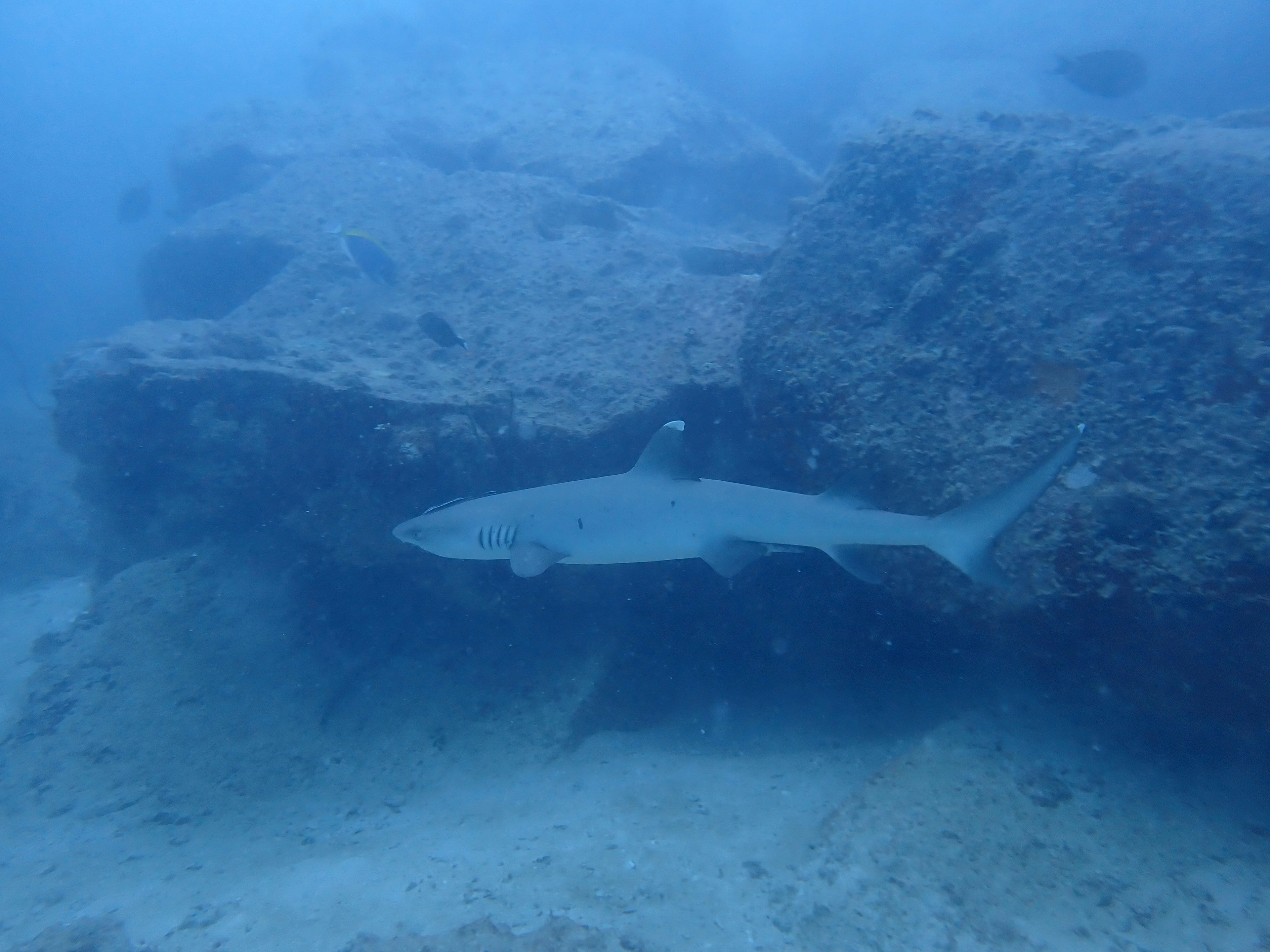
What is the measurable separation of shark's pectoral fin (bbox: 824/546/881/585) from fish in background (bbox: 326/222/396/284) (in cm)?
762

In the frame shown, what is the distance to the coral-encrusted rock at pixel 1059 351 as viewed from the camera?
11.2ft

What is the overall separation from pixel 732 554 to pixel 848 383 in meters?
2.13

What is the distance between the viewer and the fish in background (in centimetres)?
815

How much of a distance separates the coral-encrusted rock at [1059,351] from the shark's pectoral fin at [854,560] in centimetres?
118

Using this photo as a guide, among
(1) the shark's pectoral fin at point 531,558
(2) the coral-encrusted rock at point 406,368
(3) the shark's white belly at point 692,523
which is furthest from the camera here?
(2) the coral-encrusted rock at point 406,368

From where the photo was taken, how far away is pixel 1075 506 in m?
3.67

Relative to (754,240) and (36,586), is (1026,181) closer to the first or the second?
(754,240)

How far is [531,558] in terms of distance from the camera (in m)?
3.56

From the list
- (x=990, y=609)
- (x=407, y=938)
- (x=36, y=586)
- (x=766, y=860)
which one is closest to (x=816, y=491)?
(x=990, y=609)

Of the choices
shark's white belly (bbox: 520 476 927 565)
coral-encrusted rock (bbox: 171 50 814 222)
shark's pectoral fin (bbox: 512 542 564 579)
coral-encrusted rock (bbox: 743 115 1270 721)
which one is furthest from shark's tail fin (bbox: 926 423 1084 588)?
coral-encrusted rock (bbox: 171 50 814 222)

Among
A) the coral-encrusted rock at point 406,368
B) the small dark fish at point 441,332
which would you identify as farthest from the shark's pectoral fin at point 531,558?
the small dark fish at point 441,332

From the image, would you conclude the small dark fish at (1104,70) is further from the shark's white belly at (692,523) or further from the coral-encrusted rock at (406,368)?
the shark's white belly at (692,523)

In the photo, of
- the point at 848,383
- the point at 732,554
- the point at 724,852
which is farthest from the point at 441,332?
the point at 724,852

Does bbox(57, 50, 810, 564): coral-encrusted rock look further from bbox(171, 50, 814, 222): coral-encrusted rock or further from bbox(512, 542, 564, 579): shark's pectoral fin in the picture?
bbox(171, 50, 814, 222): coral-encrusted rock
